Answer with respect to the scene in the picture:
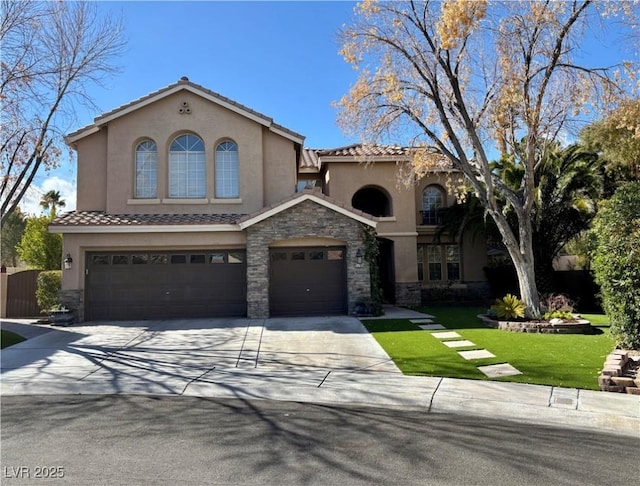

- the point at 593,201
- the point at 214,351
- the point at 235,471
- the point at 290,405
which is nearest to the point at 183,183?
the point at 214,351

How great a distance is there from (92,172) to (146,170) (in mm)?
2111

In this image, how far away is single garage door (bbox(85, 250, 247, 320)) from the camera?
1603cm

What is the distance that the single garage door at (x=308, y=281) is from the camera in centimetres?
1636

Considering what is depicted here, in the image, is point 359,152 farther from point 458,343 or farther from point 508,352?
point 508,352

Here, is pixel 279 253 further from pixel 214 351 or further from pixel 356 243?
pixel 214 351

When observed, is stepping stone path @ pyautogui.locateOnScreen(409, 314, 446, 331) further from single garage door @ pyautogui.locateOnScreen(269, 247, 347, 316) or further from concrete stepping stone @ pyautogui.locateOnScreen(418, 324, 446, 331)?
single garage door @ pyautogui.locateOnScreen(269, 247, 347, 316)

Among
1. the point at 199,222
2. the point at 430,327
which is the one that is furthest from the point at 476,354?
the point at 199,222

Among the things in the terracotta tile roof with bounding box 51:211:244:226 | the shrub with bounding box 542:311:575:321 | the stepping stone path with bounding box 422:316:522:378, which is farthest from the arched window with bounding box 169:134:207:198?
the shrub with bounding box 542:311:575:321

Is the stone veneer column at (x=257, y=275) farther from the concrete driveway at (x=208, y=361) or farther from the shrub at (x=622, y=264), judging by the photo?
the shrub at (x=622, y=264)

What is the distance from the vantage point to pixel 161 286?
16141 millimetres

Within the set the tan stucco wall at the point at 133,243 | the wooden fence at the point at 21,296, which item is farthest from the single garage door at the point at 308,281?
the wooden fence at the point at 21,296

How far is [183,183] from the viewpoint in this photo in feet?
58.0

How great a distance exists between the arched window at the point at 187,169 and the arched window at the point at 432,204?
10.9 metres

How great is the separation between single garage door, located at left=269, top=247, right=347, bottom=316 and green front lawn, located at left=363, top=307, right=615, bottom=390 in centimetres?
239
